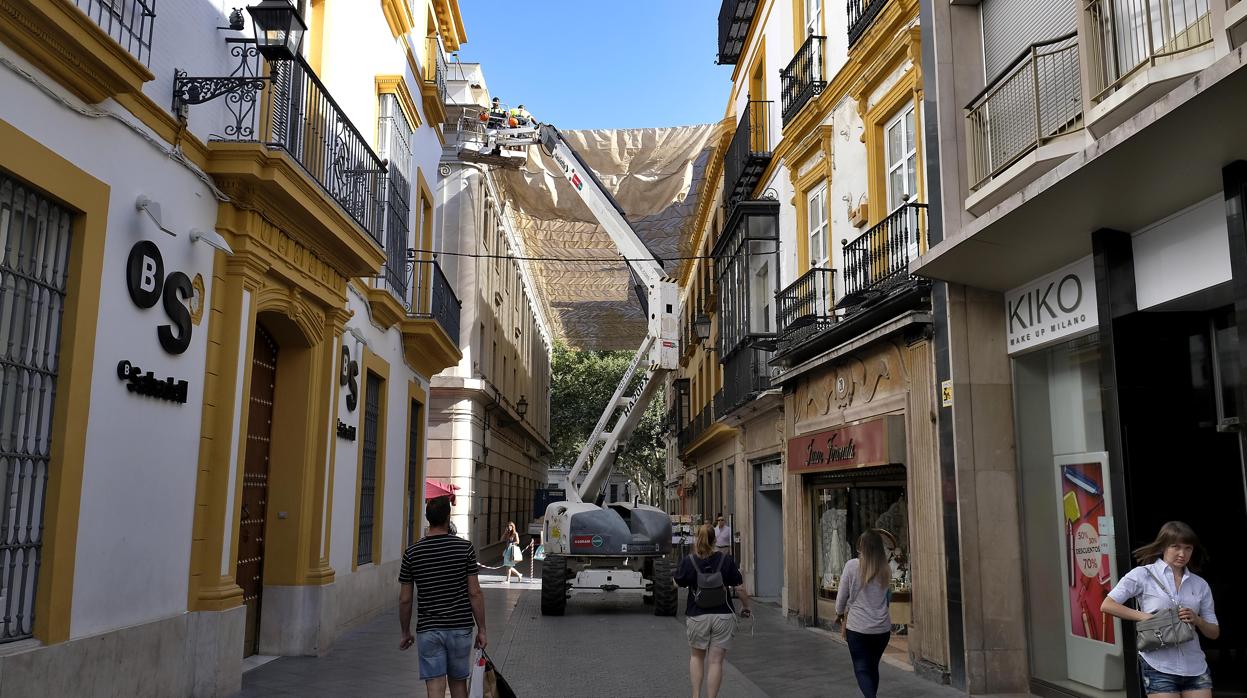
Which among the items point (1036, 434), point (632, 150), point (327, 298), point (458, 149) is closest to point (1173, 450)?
point (1036, 434)

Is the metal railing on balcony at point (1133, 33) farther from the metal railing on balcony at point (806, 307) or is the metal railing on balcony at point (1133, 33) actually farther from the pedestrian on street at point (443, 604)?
the metal railing on balcony at point (806, 307)

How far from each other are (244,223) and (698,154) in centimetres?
2185

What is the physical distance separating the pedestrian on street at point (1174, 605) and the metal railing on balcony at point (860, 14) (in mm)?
8143

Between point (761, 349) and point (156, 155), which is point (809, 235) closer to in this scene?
point (761, 349)

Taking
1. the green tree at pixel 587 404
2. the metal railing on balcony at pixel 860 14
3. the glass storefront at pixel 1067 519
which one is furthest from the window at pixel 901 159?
the green tree at pixel 587 404

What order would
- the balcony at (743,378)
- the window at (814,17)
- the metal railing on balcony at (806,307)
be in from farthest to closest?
the balcony at (743,378) < the window at (814,17) < the metal railing on balcony at (806,307)

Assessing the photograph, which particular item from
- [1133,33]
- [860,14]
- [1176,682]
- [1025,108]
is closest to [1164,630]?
[1176,682]

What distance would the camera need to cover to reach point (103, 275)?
260 inches

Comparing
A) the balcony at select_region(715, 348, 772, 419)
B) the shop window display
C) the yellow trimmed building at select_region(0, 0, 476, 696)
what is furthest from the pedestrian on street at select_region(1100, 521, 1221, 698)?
the balcony at select_region(715, 348, 772, 419)

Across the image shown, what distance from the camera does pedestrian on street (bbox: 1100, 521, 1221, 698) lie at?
5066 mm

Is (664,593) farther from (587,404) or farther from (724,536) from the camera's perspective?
(587,404)

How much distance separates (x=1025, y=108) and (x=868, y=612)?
480 centimetres

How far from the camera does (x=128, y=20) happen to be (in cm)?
688

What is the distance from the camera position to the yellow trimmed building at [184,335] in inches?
231
